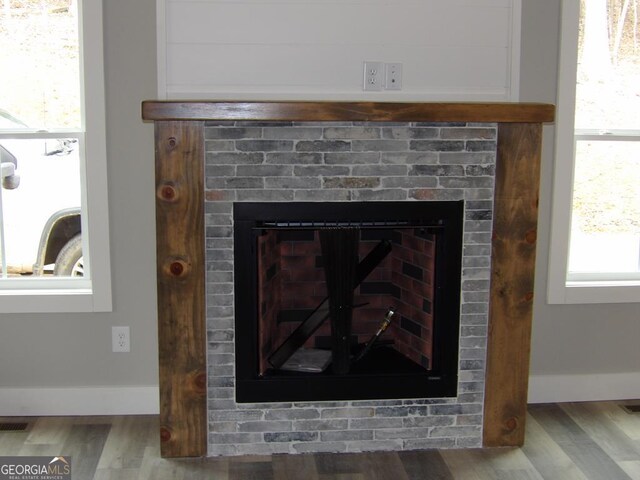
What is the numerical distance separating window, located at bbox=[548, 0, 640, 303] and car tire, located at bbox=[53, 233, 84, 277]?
6.97 ft

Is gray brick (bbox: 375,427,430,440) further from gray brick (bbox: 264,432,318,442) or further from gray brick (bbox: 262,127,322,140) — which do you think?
gray brick (bbox: 262,127,322,140)

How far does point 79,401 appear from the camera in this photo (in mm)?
3688

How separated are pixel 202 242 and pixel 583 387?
6.46ft

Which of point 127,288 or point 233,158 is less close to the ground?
point 233,158

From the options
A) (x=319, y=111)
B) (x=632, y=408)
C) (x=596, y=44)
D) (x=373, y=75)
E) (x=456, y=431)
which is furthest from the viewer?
(x=632, y=408)

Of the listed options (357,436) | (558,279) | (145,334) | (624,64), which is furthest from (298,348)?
(624,64)

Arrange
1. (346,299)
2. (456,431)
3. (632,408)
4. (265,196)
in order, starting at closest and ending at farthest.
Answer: (265,196) < (346,299) < (456,431) < (632,408)

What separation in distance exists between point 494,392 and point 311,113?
135cm

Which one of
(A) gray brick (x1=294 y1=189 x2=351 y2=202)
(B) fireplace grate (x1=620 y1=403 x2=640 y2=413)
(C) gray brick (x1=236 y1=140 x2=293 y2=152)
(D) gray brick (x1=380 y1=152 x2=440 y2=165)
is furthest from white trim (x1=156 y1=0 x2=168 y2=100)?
(B) fireplace grate (x1=620 y1=403 x2=640 y2=413)

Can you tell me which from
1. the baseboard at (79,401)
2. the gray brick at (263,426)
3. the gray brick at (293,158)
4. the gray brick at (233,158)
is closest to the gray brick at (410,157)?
the gray brick at (293,158)

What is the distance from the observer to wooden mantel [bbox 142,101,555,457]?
3.07 m

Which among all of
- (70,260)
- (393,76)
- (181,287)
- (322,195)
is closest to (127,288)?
(70,260)

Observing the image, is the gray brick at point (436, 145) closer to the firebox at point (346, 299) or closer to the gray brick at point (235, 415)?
the firebox at point (346, 299)

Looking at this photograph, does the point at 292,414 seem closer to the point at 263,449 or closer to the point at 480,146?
the point at 263,449
